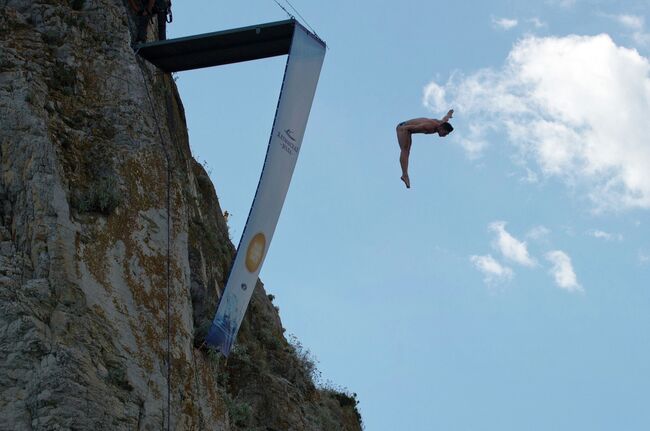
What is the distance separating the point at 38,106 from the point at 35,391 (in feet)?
17.6

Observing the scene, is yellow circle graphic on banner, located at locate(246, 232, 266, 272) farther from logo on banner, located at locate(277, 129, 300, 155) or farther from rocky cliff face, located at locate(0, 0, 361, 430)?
logo on banner, located at locate(277, 129, 300, 155)

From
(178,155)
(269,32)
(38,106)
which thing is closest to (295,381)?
(178,155)

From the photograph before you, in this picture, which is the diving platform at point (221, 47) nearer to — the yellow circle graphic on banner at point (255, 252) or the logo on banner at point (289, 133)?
the logo on banner at point (289, 133)

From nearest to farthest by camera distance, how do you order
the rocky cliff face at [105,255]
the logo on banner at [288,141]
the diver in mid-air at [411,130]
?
1. the rocky cliff face at [105,255]
2. the diver in mid-air at [411,130]
3. the logo on banner at [288,141]

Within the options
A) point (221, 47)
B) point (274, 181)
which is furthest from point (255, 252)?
point (221, 47)

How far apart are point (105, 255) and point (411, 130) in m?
4.76

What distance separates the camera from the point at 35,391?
13.0 metres

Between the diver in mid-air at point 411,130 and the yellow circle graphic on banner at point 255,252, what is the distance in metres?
2.68

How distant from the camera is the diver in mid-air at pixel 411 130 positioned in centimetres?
1652

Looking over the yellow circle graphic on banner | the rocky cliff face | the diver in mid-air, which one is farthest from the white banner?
the diver in mid-air

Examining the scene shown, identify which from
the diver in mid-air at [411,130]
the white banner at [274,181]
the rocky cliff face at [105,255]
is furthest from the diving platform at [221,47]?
the diver in mid-air at [411,130]

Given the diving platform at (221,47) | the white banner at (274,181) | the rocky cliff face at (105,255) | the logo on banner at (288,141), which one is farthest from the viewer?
the diving platform at (221,47)

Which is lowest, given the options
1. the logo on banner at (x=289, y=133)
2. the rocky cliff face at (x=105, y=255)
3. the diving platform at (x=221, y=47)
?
the rocky cliff face at (x=105, y=255)

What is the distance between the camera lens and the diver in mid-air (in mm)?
16516
